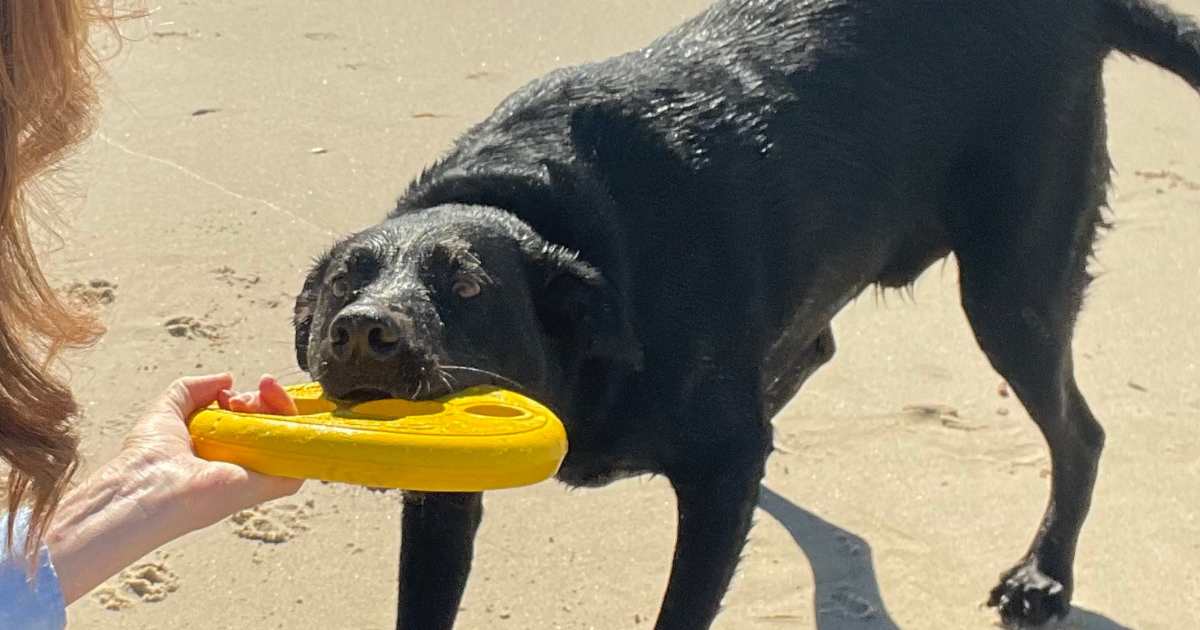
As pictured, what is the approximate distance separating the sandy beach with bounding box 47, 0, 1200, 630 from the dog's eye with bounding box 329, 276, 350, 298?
970mm

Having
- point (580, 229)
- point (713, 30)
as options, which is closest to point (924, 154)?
point (713, 30)

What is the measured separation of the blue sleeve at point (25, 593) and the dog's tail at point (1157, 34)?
2.97m

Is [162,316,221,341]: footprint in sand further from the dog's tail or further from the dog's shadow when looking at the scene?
the dog's tail

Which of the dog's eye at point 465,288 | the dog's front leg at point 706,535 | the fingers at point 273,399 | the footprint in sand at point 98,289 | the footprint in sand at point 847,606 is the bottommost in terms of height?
the footprint in sand at point 847,606

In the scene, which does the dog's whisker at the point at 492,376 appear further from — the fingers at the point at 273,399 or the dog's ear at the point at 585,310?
the fingers at the point at 273,399

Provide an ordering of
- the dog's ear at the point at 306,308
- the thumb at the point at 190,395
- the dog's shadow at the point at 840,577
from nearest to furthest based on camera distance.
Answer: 1. the thumb at the point at 190,395
2. the dog's ear at the point at 306,308
3. the dog's shadow at the point at 840,577

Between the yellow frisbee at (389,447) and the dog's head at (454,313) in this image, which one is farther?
the dog's head at (454,313)

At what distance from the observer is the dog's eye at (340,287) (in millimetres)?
3018

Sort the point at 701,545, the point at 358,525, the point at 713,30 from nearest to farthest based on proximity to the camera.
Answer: the point at 701,545 < the point at 713,30 < the point at 358,525

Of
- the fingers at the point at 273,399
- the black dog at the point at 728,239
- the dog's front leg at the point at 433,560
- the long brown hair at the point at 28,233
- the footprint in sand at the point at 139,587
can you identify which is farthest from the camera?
the footprint in sand at the point at 139,587

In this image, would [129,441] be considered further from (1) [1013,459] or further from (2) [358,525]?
(1) [1013,459]

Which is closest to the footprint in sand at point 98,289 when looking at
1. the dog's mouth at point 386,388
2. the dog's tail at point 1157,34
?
the dog's mouth at point 386,388

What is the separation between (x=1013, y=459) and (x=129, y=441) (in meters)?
2.80

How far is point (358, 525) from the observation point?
159 inches
